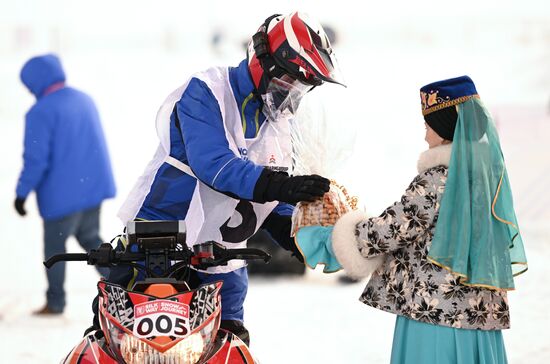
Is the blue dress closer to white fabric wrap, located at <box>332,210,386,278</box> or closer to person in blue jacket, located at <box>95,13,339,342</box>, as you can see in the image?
white fabric wrap, located at <box>332,210,386,278</box>

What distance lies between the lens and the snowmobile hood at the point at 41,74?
557 centimetres

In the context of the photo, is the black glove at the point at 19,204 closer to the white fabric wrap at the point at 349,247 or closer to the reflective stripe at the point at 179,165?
the reflective stripe at the point at 179,165

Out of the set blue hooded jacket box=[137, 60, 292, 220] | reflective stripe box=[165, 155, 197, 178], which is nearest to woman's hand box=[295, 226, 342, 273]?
blue hooded jacket box=[137, 60, 292, 220]

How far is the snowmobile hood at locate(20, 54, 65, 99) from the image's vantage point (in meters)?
5.57

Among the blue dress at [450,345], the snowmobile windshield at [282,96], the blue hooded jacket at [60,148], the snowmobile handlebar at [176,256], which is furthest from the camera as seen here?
the blue hooded jacket at [60,148]

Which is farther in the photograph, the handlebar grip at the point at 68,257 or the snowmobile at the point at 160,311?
the handlebar grip at the point at 68,257

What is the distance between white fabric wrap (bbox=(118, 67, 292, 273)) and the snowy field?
3262 mm

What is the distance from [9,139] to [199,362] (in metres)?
5.99

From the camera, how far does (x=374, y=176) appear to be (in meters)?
6.99

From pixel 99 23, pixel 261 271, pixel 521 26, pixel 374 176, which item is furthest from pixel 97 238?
pixel 521 26

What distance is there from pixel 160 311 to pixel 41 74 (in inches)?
138

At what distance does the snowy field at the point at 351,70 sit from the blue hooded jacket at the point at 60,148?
2.96 feet

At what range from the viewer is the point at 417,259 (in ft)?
9.53

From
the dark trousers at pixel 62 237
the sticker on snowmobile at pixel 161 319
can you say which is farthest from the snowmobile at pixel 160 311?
the dark trousers at pixel 62 237
